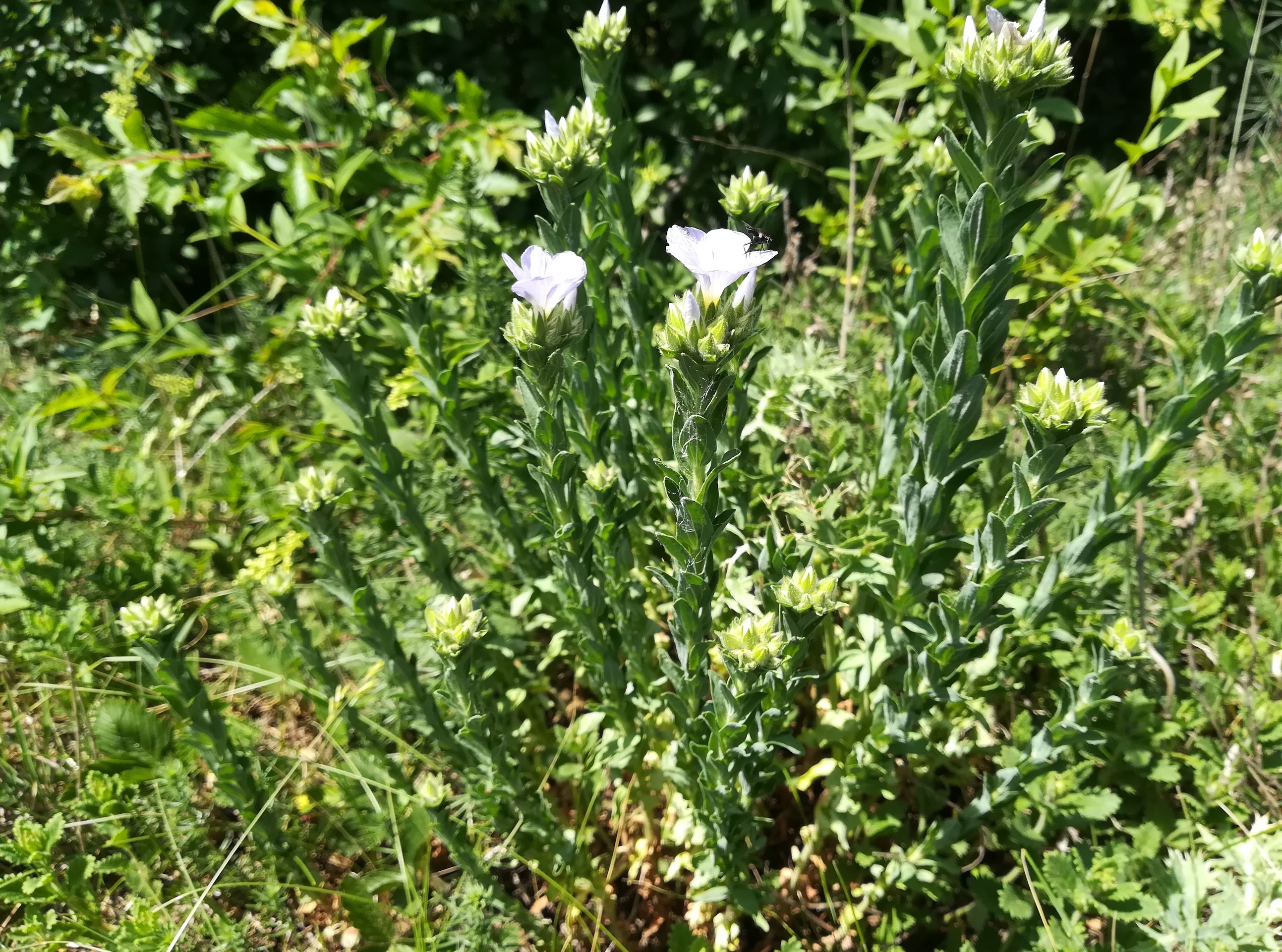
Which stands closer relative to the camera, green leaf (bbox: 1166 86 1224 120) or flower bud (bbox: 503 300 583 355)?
flower bud (bbox: 503 300 583 355)

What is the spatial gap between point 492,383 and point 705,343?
153cm

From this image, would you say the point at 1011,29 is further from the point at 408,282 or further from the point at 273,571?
the point at 273,571

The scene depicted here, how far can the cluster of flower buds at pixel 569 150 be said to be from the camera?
1570mm

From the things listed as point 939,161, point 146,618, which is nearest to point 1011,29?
point 939,161

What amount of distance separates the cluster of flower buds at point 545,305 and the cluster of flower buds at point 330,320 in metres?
0.59

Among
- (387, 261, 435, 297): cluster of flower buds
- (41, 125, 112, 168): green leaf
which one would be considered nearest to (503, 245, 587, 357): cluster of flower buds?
(387, 261, 435, 297): cluster of flower buds

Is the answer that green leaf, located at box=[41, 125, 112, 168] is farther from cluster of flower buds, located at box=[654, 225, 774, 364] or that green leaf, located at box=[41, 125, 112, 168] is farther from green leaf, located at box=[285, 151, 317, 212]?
cluster of flower buds, located at box=[654, 225, 774, 364]

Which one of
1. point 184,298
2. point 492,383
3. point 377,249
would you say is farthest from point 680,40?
point 184,298

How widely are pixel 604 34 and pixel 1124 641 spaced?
1662mm

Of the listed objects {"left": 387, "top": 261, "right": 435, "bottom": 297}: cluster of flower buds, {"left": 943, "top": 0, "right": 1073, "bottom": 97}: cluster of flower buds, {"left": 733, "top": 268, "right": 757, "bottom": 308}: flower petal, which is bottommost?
{"left": 387, "top": 261, "right": 435, "bottom": 297}: cluster of flower buds

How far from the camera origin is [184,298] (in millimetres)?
4359

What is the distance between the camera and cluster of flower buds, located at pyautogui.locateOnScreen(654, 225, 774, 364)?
1.17 meters

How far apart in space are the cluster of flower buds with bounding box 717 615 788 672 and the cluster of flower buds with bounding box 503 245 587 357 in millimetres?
560

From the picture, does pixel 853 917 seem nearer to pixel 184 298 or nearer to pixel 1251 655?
pixel 1251 655
